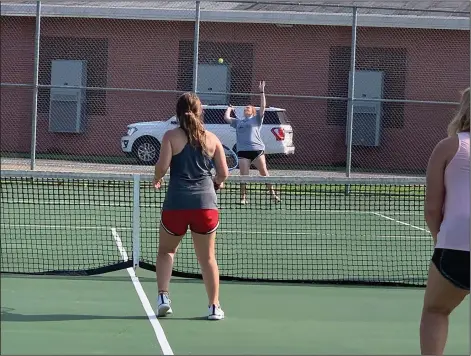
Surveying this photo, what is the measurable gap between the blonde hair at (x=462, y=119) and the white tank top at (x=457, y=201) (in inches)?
2.9

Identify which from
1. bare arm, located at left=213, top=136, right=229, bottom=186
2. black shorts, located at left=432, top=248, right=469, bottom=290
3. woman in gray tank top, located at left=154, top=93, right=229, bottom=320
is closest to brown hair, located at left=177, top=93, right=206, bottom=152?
woman in gray tank top, located at left=154, top=93, right=229, bottom=320

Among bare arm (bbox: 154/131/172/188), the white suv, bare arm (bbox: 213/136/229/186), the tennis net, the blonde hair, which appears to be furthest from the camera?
the white suv

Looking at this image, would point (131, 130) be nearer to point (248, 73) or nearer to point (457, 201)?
point (248, 73)

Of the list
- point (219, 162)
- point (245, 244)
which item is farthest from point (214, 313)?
point (245, 244)

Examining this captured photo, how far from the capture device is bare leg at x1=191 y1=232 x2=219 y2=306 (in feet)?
20.7

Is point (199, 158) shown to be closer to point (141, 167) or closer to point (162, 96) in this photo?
point (141, 167)

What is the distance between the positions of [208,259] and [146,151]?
12.5 meters

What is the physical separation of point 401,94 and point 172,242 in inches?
575

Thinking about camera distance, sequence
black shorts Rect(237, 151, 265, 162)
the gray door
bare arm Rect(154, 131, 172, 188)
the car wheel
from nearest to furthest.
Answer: bare arm Rect(154, 131, 172, 188), black shorts Rect(237, 151, 265, 162), the car wheel, the gray door

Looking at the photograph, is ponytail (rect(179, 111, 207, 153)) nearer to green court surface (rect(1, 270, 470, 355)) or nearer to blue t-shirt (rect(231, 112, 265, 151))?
green court surface (rect(1, 270, 470, 355))

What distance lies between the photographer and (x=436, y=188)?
4398mm

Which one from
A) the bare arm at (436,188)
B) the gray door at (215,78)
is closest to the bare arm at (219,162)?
the bare arm at (436,188)

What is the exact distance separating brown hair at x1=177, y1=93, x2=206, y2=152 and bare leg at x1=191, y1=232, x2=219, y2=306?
55cm

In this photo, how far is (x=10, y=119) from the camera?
63.9ft
